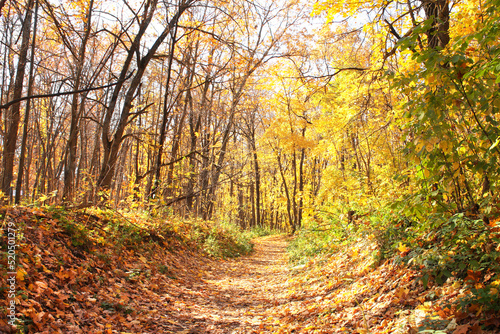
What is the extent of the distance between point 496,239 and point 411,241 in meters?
1.38

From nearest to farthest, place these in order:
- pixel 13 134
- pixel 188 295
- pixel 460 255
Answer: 1. pixel 460 255
2. pixel 188 295
3. pixel 13 134

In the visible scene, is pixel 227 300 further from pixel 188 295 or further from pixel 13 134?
pixel 13 134

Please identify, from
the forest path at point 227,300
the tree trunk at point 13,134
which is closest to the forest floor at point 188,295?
the forest path at point 227,300

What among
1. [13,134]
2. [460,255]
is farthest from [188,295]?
[13,134]

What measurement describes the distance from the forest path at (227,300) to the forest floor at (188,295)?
23 mm

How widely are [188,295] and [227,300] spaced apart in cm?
74

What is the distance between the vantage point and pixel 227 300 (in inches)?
213

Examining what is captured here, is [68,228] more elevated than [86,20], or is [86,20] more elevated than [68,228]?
[86,20]

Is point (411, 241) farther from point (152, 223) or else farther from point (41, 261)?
point (152, 223)

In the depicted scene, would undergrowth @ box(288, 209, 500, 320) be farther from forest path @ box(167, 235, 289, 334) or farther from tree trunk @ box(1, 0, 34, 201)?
tree trunk @ box(1, 0, 34, 201)

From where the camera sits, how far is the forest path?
13.2 ft

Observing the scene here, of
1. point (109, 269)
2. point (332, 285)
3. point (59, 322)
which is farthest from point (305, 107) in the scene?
point (59, 322)

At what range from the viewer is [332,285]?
5.05m

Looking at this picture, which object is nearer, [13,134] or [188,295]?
[188,295]
